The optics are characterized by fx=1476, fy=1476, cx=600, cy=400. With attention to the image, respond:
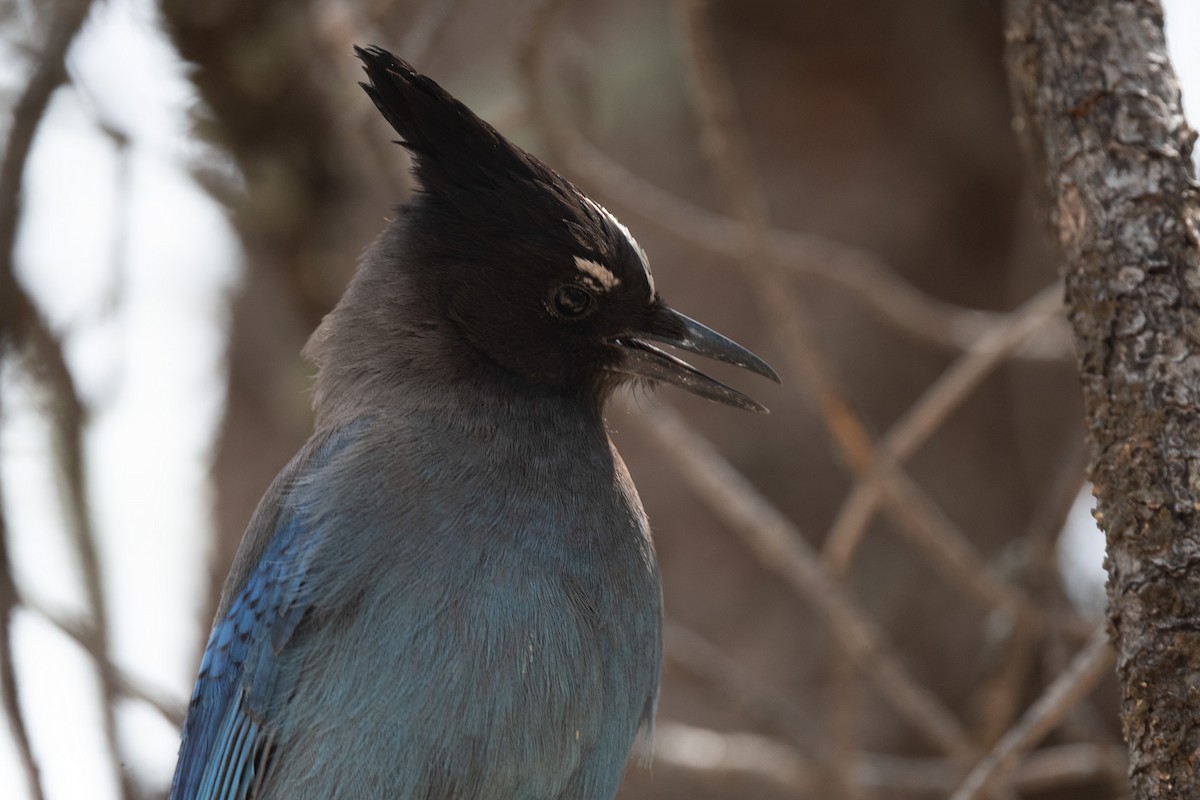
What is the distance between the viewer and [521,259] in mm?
3533

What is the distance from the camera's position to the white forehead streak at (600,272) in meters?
3.54

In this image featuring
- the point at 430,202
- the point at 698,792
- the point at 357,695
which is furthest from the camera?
the point at 698,792

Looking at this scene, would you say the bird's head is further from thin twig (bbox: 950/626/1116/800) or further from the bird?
thin twig (bbox: 950/626/1116/800)

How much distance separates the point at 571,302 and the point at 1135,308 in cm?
137

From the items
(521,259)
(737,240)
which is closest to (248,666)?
(521,259)

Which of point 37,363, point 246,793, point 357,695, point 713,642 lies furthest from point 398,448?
point 713,642

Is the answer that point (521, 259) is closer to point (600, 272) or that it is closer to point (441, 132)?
point (600, 272)

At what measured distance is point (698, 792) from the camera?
569cm

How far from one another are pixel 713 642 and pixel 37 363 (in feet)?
9.89

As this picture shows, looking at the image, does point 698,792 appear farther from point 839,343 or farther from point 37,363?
point 37,363

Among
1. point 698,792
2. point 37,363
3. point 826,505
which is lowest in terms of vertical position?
point 698,792

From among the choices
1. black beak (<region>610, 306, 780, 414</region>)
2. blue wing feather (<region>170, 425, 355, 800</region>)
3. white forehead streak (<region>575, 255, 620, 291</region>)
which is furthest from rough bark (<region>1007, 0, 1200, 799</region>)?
blue wing feather (<region>170, 425, 355, 800</region>)

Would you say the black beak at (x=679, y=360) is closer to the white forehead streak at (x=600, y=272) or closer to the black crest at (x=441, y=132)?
the white forehead streak at (x=600, y=272)

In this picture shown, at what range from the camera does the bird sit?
3.03 m
